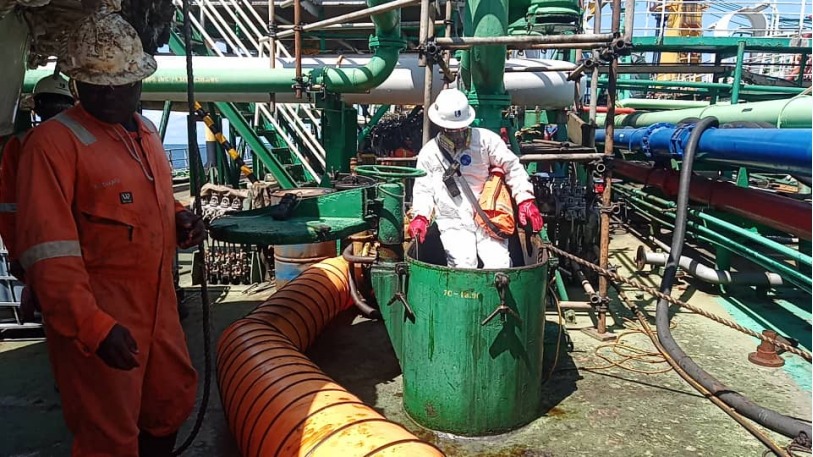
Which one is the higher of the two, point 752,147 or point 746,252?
point 752,147

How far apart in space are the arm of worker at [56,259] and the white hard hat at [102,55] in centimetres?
37

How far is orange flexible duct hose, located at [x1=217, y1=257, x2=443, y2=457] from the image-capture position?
253 cm

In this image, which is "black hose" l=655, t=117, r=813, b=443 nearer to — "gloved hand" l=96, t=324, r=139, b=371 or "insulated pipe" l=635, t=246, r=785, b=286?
"insulated pipe" l=635, t=246, r=785, b=286

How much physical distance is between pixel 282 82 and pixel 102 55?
5.21 meters

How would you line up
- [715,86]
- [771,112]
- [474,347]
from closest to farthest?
[474,347], [771,112], [715,86]

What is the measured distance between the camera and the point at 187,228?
281 centimetres

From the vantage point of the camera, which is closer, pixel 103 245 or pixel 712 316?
pixel 103 245

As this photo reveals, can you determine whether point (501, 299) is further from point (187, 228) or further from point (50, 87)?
point (50, 87)

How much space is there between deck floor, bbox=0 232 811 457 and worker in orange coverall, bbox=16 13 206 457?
54.8 inches

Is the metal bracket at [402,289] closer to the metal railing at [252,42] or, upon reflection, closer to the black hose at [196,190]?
the black hose at [196,190]

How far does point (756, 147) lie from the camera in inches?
183

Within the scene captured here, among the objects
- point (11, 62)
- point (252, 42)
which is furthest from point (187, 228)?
point (252, 42)

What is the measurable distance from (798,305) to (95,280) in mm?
6731

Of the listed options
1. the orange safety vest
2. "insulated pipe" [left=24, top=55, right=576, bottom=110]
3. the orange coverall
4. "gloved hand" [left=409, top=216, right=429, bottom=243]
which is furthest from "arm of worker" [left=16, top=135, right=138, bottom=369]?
"insulated pipe" [left=24, top=55, right=576, bottom=110]
